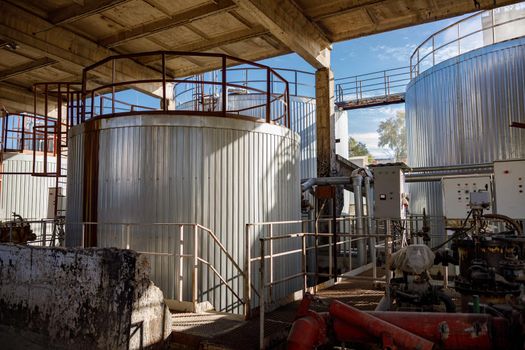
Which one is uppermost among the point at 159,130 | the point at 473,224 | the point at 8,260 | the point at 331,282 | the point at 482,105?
the point at 482,105

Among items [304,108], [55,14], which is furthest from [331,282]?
[304,108]

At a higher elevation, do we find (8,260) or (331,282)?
(8,260)

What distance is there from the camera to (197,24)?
514 inches

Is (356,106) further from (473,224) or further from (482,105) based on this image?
(473,224)

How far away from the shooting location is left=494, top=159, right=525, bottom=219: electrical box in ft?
30.9

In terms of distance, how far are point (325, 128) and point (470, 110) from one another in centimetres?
486

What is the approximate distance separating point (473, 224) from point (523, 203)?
→ 3.37 m

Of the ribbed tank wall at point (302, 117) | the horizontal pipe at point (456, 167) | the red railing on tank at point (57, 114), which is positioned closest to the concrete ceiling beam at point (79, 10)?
the red railing on tank at point (57, 114)

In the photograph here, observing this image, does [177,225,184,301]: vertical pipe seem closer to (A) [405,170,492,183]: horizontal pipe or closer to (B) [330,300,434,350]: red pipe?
(B) [330,300,434,350]: red pipe

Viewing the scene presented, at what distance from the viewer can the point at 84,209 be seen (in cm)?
877

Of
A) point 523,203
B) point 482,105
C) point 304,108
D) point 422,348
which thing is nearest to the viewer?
point 422,348

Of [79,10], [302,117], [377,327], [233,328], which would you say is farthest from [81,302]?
[302,117]

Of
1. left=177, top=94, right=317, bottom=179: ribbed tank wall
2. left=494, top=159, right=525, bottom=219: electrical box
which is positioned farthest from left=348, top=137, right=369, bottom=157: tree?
left=494, top=159, right=525, bottom=219: electrical box

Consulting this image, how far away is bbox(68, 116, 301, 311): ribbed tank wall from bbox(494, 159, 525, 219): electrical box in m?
5.96
